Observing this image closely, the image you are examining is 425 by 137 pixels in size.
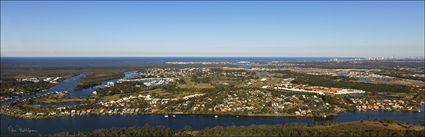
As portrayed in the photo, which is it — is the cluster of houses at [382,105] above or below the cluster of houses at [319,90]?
below

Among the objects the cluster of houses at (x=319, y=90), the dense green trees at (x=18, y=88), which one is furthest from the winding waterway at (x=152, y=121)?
the dense green trees at (x=18, y=88)

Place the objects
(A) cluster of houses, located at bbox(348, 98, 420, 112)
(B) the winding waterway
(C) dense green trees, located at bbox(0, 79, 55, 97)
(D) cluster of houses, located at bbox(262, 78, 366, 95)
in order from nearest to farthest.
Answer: (B) the winding waterway
(A) cluster of houses, located at bbox(348, 98, 420, 112)
(C) dense green trees, located at bbox(0, 79, 55, 97)
(D) cluster of houses, located at bbox(262, 78, 366, 95)

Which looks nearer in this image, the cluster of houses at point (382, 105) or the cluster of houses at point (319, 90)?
the cluster of houses at point (382, 105)

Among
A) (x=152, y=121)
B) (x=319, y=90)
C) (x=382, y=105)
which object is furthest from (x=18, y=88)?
(x=382, y=105)

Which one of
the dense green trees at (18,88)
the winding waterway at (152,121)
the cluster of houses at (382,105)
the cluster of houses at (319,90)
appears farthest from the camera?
the cluster of houses at (319,90)

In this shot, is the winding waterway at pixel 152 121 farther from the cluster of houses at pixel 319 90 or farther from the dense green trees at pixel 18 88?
the dense green trees at pixel 18 88

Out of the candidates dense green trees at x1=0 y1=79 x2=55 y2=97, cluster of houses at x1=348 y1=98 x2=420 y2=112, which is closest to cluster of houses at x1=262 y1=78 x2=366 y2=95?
cluster of houses at x1=348 y1=98 x2=420 y2=112

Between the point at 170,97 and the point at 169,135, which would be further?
the point at 170,97

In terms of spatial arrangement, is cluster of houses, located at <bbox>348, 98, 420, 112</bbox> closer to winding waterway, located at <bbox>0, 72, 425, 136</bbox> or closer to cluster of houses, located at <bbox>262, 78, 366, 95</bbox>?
winding waterway, located at <bbox>0, 72, 425, 136</bbox>

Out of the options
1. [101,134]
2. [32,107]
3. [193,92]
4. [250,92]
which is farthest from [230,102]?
[32,107]

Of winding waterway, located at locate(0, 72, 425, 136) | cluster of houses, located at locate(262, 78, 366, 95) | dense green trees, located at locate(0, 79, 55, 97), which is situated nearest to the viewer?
winding waterway, located at locate(0, 72, 425, 136)

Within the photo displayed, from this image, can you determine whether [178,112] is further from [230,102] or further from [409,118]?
[409,118]
